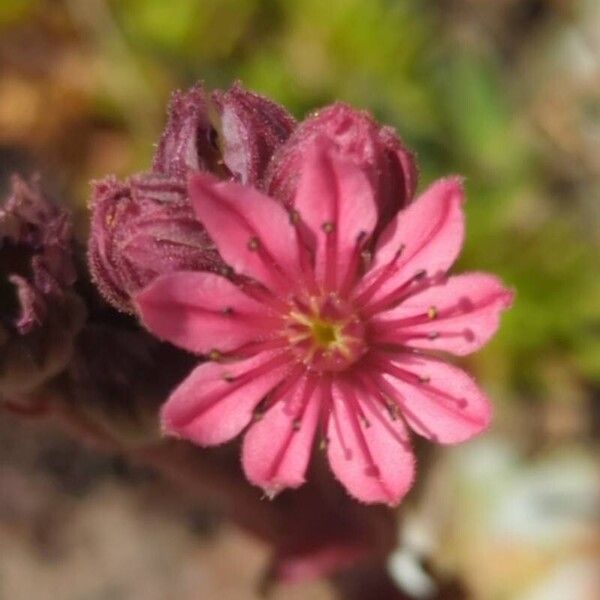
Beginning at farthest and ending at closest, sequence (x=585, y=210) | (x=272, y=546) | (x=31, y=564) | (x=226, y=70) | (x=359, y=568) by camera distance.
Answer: (x=585, y=210) < (x=226, y=70) < (x=31, y=564) < (x=359, y=568) < (x=272, y=546)

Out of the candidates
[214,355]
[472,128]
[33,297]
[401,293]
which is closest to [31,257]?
[33,297]

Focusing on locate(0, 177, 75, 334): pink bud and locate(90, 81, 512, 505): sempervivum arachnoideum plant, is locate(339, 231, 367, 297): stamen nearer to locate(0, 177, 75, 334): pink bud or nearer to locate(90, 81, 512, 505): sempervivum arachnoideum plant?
locate(90, 81, 512, 505): sempervivum arachnoideum plant

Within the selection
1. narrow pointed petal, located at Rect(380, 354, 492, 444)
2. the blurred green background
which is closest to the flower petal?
narrow pointed petal, located at Rect(380, 354, 492, 444)

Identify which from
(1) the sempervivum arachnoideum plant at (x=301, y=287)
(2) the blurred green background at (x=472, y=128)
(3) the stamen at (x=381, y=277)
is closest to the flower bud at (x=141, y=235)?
(1) the sempervivum arachnoideum plant at (x=301, y=287)

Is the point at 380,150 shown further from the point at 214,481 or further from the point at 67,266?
the point at 214,481

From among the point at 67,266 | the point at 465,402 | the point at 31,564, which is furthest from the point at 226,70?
the point at 465,402

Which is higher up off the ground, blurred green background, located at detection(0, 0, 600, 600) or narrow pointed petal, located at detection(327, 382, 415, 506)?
blurred green background, located at detection(0, 0, 600, 600)
